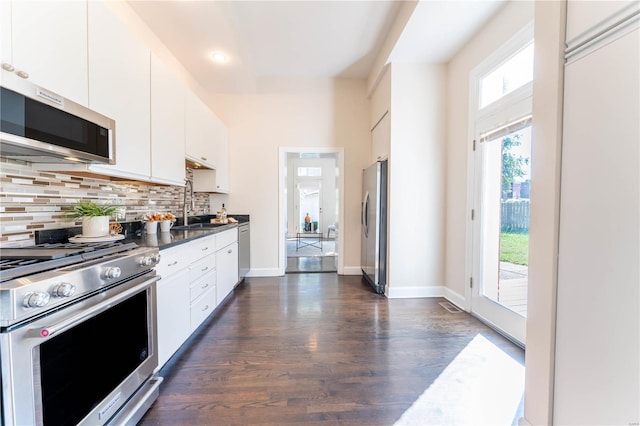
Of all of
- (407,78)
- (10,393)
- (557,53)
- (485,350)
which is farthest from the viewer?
(407,78)

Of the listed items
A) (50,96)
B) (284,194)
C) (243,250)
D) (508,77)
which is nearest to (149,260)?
(50,96)

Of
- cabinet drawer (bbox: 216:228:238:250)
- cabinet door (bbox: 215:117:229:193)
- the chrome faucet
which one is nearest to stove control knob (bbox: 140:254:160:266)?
cabinet drawer (bbox: 216:228:238:250)

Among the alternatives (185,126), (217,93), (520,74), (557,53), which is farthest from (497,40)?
(217,93)

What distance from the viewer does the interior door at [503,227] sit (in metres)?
2.02

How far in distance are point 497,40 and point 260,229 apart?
360cm

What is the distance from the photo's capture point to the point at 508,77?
2156 millimetres

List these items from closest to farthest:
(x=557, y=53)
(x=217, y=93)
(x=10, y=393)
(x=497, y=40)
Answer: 1. (x=10, y=393)
2. (x=557, y=53)
3. (x=497, y=40)
4. (x=217, y=93)

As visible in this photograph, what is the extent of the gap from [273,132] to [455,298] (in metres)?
3.43

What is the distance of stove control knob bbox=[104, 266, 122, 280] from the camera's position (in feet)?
3.54

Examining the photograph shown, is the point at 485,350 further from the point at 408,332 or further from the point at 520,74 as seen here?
the point at 520,74

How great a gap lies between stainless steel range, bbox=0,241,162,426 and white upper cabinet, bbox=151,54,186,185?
95cm

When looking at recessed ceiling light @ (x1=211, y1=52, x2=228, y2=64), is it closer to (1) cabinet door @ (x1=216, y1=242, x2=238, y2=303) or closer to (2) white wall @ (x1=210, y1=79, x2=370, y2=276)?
(2) white wall @ (x1=210, y1=79, x2=370, y2=276)

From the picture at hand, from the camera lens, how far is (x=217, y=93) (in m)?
3.83

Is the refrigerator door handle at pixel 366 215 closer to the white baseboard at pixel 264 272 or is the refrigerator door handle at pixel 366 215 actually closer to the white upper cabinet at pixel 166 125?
the white baseboard at pixel 264 272
